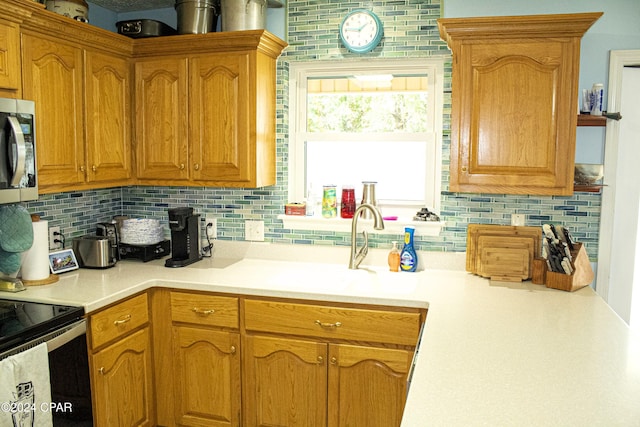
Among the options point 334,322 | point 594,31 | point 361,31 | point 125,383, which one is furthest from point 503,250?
point 125,383

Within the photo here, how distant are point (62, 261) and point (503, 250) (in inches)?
86.3

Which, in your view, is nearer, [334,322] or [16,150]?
[16,150]

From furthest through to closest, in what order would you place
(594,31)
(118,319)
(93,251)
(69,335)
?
(93,251) → (594,31) → (118,319) → (69,335)

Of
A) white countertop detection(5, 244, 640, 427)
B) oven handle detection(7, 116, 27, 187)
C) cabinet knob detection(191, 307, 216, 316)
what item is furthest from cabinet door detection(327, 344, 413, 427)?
oven handle detection(7, 116, 27, 187)

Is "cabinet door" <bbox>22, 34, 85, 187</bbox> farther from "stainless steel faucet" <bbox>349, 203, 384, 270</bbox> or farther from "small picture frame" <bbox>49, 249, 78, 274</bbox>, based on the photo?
"stainless steel faucet" <bbox>349, 203, 384, 270</bbox>

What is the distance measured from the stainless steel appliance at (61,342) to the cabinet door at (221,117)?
106 cm

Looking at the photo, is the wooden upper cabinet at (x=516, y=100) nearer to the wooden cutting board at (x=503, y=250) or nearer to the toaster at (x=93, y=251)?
the wooden cutting board at (x=503, y=250)

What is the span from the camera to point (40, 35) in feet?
8.34

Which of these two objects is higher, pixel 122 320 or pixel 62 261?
pixel 62 261

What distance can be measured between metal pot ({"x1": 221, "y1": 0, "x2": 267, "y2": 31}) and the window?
0.37m

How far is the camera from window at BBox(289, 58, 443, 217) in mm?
3086

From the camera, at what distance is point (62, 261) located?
2.85 m

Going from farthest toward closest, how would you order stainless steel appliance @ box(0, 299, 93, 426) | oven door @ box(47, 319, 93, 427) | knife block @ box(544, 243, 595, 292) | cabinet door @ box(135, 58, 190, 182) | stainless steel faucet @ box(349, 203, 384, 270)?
cabinet door @ box(135, 58, 190, 182) < stainless steel faucet @ box(349, 203, 384, 270) < knife block @ box(544, 243, 595, 292) < oven door @ box(47, 319, 93, 427) < stainless steel appliance @ box(0, 299, 93, 426)

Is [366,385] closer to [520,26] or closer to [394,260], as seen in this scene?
[394,260]
